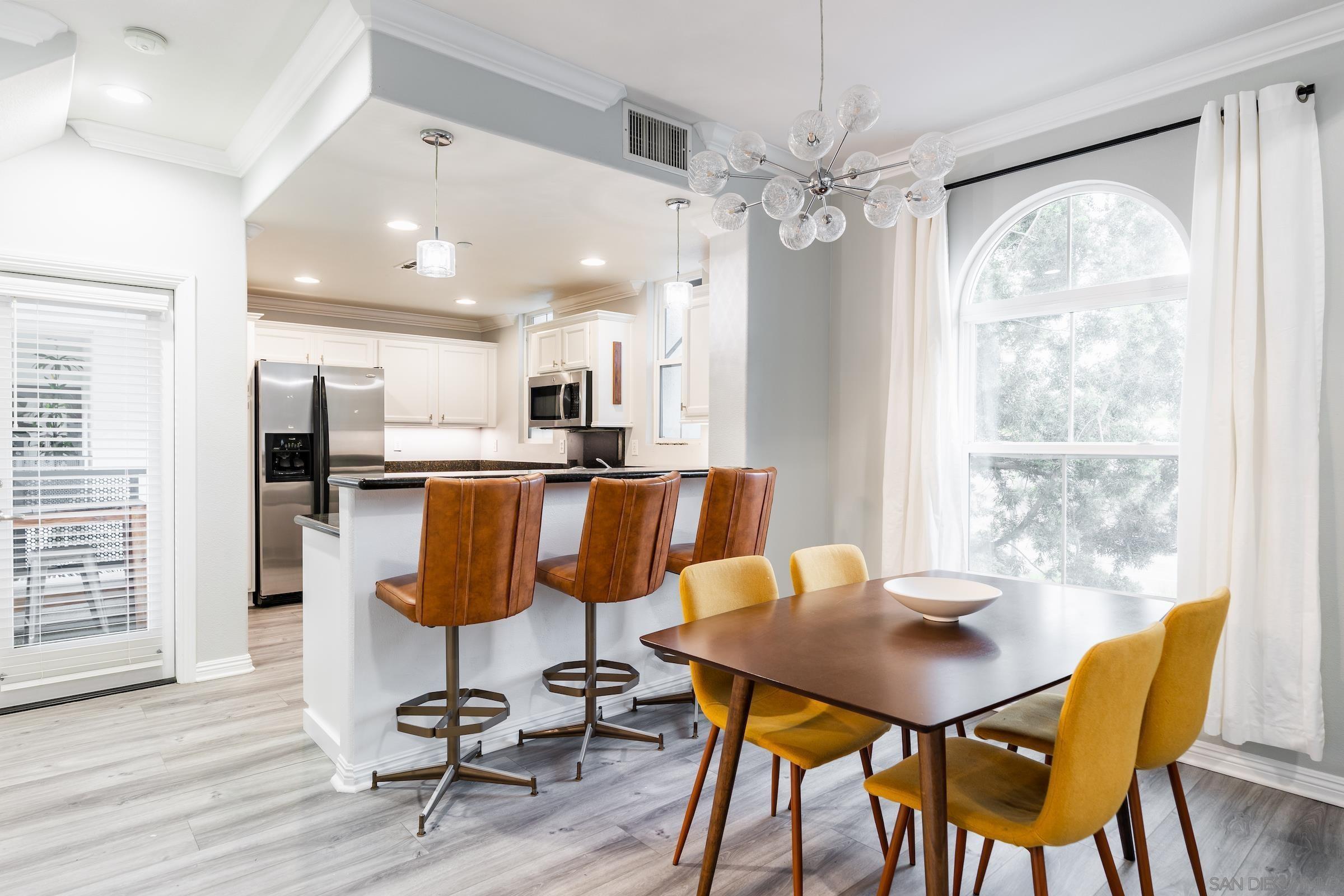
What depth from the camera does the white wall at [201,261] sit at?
3.27 m

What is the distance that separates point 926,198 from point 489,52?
1660 mm

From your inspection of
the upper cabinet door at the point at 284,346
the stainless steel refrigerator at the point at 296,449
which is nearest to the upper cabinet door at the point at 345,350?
the upper cabinet door at the point at 284,346

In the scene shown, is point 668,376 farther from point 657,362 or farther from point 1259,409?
point 1259,409

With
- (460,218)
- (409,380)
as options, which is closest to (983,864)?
(460,218)

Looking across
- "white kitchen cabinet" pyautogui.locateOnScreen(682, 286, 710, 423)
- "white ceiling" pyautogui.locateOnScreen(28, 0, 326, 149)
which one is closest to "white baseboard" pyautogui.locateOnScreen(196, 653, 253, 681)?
"white ceiling" pyautogui.locateOnScreen(28, 0, 326, 149)

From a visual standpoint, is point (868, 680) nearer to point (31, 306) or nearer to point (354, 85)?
point (354, 85)

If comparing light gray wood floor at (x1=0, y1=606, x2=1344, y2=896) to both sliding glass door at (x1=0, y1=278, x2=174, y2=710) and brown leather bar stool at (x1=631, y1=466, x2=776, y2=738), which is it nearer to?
sliding glass door at (x1=0, y1=278, x2=174, y2=710)

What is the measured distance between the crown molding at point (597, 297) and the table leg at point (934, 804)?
14.5 feet

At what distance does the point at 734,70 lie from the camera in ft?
9.50

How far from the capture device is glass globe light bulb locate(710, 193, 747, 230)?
223 centimetres

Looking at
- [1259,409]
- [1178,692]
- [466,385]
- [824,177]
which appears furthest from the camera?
[466,385]

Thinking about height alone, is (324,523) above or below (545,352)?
below

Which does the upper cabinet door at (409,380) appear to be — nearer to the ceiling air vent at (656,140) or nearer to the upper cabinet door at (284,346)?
the upper cabinet door at (284,346)

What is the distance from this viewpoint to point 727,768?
174 centimetres
